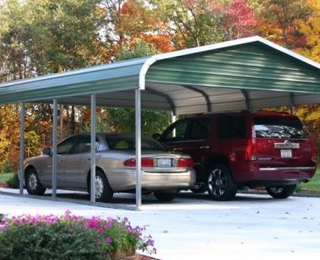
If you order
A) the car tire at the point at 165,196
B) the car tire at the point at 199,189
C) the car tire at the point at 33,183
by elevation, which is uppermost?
the car tire at the point at 33,183

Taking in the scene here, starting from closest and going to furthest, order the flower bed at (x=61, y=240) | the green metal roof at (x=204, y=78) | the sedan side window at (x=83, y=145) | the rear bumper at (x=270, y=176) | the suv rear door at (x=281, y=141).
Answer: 1. the flower bed at (x=61, y=240)
2. the green metal roof at (x=204, y=78)
3. the rear bumper at (x=270, y=176)
4. the suv rear door at (x=281, y=141)
5. the sedan side window at (x=83, y=145)

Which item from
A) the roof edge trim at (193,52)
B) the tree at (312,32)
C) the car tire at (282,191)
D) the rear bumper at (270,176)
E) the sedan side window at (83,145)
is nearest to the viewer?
the roof edge trim at (193,52)

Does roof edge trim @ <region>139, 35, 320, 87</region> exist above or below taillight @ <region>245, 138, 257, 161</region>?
above

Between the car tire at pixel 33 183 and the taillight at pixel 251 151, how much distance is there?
218 inches

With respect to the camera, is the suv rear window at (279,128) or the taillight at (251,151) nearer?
the taillight at (251,151)

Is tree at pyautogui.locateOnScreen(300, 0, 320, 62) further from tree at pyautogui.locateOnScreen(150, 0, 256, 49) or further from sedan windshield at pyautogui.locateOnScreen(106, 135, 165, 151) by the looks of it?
sedan windshield at pyautogui.locateOnScreen(106, 135, 165, 151)

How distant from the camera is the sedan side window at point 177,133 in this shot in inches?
614

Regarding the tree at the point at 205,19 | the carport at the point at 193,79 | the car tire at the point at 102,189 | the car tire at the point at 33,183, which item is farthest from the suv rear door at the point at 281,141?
the tree at the point at 205,19

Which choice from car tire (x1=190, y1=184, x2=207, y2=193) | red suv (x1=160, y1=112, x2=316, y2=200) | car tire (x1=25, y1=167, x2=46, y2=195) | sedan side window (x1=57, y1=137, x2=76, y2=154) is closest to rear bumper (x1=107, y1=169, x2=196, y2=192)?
red suv (x1=160, y1=112, x2=316, y2=200)

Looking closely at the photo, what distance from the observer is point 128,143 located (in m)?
14.5

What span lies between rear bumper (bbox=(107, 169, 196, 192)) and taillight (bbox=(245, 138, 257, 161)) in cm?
129

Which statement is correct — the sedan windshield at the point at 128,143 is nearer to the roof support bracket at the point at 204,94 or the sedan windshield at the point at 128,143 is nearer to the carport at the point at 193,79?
the carport at the point at 193,79

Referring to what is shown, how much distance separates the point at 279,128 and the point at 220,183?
1786 mm

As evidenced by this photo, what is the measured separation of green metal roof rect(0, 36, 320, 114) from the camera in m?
12.6
